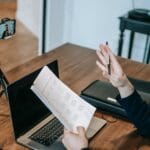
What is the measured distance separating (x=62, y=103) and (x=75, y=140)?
0.47ft

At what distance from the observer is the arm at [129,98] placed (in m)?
1.30

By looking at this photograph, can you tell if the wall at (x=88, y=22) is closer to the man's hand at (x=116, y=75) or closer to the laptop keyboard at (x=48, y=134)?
the man's hand at (x=116, y=75)

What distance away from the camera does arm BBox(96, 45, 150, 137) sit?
1299 mm

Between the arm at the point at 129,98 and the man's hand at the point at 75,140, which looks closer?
the man's hand at the point at 75,140

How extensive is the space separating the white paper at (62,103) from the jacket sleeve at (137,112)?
18cm

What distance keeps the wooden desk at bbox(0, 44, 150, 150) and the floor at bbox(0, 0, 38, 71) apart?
147 centimetres

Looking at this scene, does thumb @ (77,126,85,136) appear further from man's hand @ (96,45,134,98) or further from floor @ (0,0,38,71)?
floor @ (0,0,38,71)

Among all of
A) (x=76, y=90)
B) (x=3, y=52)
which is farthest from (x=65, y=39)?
(x=76, y=90)

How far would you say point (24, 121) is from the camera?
4.15 ft

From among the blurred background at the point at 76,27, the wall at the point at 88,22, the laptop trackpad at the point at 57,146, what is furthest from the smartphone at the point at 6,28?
the wall at the point at 88,22

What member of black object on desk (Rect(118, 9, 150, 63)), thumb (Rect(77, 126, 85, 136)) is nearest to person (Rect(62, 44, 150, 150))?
thumb (Rect(77, 126, 85, 136))

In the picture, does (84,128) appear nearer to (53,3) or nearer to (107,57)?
(107,57)

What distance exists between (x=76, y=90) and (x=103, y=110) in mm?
197

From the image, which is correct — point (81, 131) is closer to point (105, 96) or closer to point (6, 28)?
point (105, 96)
